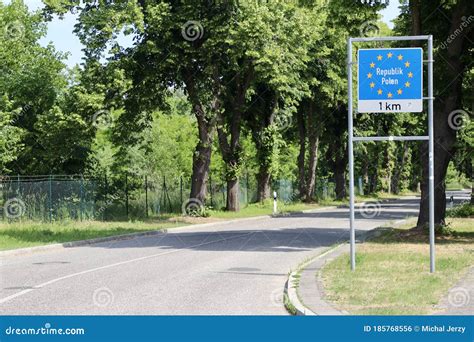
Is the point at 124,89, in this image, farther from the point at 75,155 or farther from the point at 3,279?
the point at 3,279

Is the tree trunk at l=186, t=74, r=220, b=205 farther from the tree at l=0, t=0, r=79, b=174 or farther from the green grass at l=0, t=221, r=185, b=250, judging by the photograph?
the tree at l=0, t=0, r=79, b=174

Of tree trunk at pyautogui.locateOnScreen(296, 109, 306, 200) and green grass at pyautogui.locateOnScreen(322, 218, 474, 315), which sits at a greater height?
tree trunk at pyautogui.locateOnScreen(296, 109, 306, 200)

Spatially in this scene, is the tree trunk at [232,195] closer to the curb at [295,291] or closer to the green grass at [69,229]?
the green grass at [69,229]

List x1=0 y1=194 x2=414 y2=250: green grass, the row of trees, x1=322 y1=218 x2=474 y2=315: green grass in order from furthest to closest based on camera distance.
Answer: the row of trees < x1=0 y1=194 x2=414 y2=250: green grass < x1=322 y1=218 x2=474 y2=315: green grass

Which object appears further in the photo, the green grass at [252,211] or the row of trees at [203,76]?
the green grass at [252,211]

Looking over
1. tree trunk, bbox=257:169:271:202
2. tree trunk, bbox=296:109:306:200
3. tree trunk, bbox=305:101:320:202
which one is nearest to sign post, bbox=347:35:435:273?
tree trunk, bbox=257:169:271:202

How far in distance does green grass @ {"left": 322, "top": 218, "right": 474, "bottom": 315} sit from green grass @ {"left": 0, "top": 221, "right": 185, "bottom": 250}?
9542 mm

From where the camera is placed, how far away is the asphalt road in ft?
31.2

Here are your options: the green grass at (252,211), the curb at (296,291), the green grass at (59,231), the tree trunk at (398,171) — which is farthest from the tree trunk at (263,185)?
the tree trunk at (398,171)

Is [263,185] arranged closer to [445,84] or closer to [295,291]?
[445,84]

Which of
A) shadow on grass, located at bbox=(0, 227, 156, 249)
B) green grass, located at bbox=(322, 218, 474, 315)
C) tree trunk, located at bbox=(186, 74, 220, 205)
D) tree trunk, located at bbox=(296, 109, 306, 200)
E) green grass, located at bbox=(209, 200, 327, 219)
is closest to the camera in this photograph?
green grass, located at bbox=(322, 218, 474, 315)

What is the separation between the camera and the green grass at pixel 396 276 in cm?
886

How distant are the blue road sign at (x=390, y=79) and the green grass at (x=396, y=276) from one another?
121 inches

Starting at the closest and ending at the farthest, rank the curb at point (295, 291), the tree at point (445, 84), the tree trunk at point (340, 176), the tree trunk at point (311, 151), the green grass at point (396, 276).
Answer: the curb at point (295, 291) < the green grass at point (396, 276) < the tree at point (445, 84) < the tree trunk at point (311, 151) < the tree trunk at point (340, 176)
